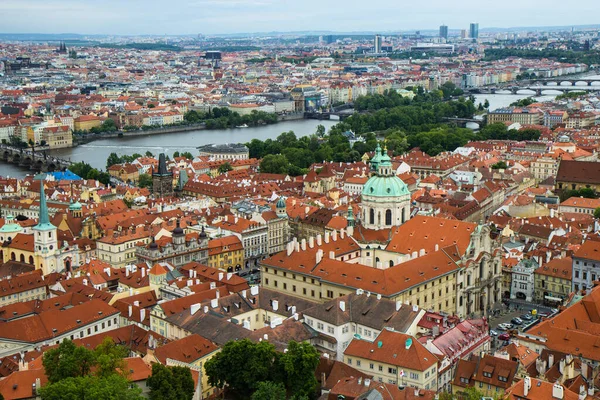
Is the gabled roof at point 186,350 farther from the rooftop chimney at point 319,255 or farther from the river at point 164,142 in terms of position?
the river at point 164,142

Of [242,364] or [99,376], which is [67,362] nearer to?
[99,376]

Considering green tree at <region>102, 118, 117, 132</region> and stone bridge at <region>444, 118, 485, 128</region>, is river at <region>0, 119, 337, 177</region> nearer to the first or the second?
green tree at <region>102, 118, 117, 132</region>

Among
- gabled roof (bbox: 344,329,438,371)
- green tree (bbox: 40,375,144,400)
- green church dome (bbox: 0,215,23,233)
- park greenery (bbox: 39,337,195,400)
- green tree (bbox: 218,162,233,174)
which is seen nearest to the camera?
green tree (bbox: 40,375,144,400)

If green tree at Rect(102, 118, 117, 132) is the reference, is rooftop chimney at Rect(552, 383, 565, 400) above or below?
above

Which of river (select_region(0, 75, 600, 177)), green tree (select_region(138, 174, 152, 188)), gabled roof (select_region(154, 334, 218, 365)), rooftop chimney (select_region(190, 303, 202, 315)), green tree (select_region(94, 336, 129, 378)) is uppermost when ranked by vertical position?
green tree (select_region(94, 336, 129, 378))

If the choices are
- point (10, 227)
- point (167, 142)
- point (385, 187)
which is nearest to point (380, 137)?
point (167, 142)

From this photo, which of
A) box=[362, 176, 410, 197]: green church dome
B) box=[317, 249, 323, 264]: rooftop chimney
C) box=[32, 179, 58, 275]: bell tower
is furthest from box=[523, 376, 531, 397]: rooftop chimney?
box=[32, 179, 58, 275]: bell tower

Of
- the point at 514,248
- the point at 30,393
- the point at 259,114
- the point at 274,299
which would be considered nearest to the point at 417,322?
the point at 274,299
